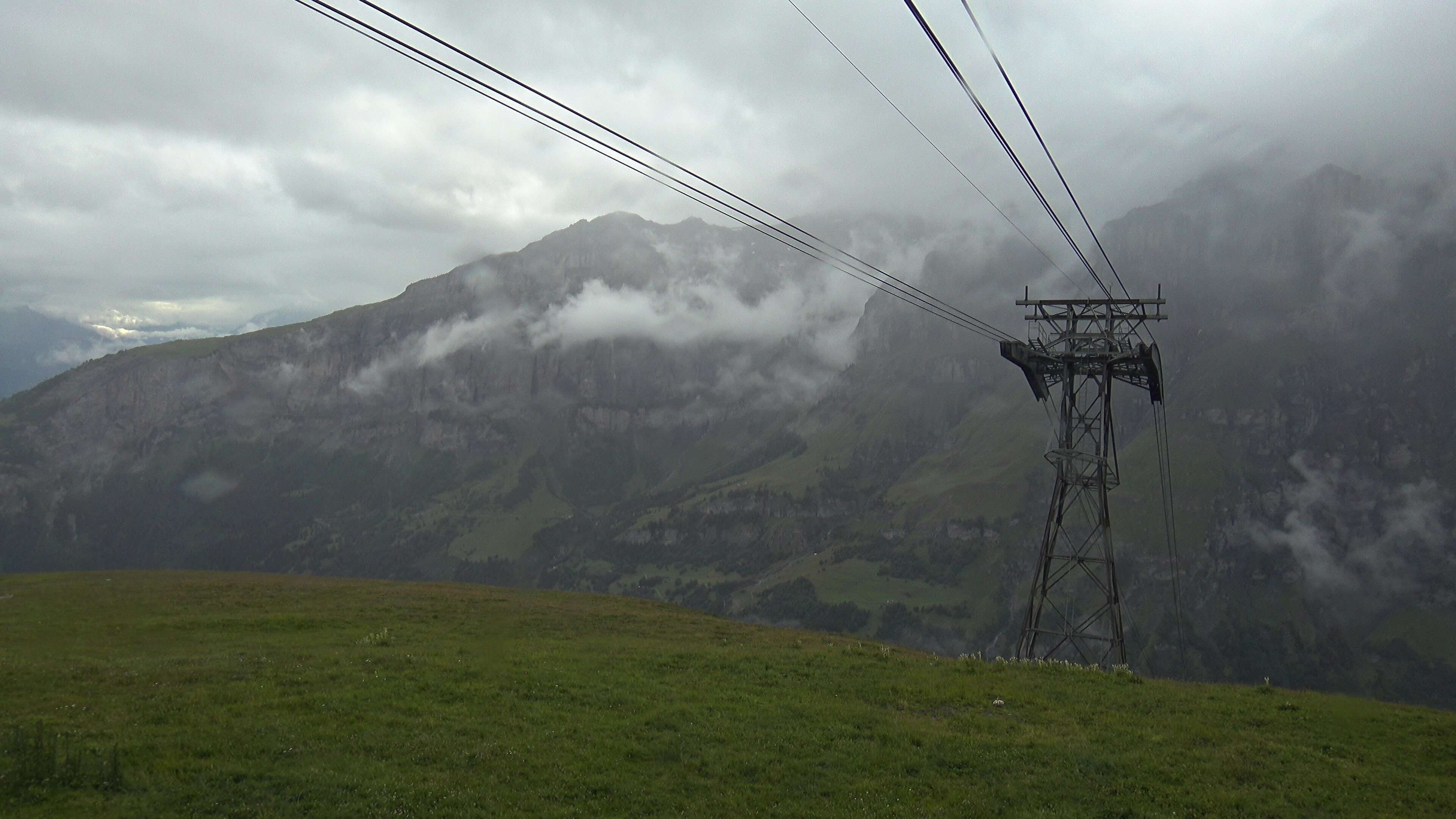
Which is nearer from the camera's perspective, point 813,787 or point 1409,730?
point 813,787

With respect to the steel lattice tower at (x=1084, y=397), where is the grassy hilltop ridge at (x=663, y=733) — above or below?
below

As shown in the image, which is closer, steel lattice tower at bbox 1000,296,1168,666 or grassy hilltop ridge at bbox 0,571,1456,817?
grassy hilltop ridge at bbox 0,571,1456,817

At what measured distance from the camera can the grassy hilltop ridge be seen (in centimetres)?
1734

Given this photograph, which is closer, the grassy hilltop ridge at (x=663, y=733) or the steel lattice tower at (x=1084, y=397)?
the grassy hilltop ridge at (x=663, y=733)

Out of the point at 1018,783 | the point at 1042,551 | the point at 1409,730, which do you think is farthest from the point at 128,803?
the point at 1042,551

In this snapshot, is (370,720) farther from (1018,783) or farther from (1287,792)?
(1287,792)

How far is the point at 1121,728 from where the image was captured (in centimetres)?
2245

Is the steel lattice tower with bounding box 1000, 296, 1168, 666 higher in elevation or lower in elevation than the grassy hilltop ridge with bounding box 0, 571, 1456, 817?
higher

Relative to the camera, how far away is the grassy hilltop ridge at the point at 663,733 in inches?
683

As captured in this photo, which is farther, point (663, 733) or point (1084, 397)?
point (1084, 397)

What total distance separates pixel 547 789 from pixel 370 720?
241 inches

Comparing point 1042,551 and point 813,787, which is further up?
point 1042,551

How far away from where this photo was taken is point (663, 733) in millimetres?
21156

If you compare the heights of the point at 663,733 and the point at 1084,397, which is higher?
the point at 1084,397
